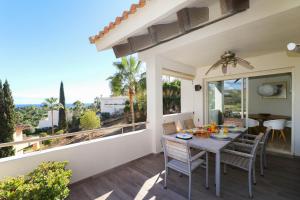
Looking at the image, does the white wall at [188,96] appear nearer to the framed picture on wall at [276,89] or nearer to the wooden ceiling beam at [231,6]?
the framed picture on wall at [276,89]

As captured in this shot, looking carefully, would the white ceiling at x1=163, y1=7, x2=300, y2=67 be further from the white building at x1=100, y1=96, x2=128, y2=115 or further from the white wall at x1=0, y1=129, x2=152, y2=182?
the white building at x1=100, y1=96, x2=128, y2=115

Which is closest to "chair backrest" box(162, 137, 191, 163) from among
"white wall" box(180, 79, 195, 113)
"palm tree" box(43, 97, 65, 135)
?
"white wall" box(180, 79, 195, 113)

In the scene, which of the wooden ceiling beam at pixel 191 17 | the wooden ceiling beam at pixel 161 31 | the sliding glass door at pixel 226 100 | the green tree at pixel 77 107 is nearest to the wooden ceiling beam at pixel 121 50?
the wooden ceiling beam at pixel 161 31

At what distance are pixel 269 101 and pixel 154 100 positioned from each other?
18.4ft

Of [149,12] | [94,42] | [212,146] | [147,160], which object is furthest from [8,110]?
[212,146]

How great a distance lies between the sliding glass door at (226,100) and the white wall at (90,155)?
107 inches

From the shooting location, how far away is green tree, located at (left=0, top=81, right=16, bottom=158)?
812cm

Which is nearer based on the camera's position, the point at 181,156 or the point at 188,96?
the point at 181,156

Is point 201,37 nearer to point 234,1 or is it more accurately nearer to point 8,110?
point 234,1

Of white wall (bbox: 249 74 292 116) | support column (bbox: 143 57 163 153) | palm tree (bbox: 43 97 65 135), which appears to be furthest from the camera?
palm tree (bbox: 43 97 65 135)

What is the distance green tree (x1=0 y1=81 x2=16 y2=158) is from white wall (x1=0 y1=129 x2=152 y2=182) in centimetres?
977

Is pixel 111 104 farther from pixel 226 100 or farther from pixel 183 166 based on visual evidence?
pixel 183 166

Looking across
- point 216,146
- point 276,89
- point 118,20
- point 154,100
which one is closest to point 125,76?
point 154,100

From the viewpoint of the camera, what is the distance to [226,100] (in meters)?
4.50
